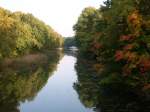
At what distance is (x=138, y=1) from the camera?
140 feet

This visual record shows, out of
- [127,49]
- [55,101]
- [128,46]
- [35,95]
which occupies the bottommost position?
[35,95]

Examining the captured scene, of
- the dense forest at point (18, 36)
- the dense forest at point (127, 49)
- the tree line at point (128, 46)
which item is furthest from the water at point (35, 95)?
the dense forest at point (18, 36)

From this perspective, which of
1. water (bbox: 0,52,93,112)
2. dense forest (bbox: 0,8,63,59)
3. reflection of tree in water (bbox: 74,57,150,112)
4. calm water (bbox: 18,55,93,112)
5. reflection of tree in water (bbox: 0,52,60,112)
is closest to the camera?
reflection of tree in water (bbox: 74,57,150,112)

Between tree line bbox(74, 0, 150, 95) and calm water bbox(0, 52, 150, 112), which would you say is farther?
tree line bbox(74, 0, 150, 95)

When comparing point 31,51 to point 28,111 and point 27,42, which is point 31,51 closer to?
point 27,42

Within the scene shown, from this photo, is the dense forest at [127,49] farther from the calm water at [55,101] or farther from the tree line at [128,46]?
the calm water at [55,101]

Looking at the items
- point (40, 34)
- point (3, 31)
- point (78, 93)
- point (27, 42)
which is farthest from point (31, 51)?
point (78, 93)

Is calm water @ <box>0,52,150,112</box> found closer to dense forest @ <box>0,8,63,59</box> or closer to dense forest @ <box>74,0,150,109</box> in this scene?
dense forest @ <box>74,0,150,109</box>


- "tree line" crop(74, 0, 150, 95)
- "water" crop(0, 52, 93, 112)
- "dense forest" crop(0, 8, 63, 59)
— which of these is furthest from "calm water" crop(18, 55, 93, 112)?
"dense forest" crop(0, 8, 63, 59)

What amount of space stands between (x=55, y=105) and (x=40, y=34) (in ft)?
384

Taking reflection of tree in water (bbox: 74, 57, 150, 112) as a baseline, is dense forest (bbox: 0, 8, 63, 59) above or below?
above

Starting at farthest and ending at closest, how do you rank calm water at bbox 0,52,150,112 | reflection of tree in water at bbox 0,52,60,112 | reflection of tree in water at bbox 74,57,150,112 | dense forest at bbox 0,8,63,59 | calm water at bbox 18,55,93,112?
dense forest at bbox 0,8,63,59
reflection of tree in water at bbox 0,52,60,112
calm water at bbox 18,55,93,112
calm water at bbox 0,52,150,112
reflection of tree in water at bbox 74,57,150,112

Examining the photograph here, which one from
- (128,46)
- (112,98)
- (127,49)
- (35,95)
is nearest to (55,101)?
(35,95)

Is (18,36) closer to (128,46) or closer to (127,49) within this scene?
(127,49)
